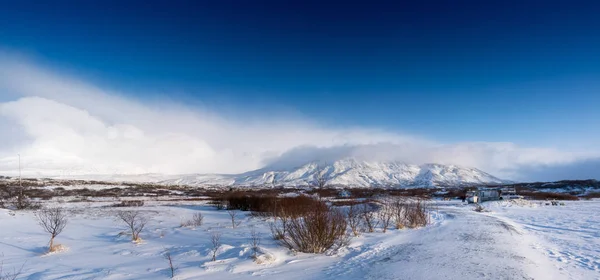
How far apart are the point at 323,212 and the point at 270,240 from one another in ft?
9.35

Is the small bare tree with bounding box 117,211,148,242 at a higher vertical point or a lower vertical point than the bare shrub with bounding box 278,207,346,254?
lower

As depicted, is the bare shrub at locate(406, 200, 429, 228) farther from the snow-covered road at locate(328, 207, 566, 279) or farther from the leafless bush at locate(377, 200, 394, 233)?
the snow-covered road at locate(328, 207, 566, 279)

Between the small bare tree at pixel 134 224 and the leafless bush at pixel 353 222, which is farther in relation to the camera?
the small bare tree at pixel 134 224

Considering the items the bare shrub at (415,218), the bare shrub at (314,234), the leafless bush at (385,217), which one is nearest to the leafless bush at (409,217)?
the bare shrub at (415,218)

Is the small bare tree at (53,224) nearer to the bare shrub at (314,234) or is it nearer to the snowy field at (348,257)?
the snowy field at (348,257)

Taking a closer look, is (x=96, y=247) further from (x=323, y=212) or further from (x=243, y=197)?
(x=243, y=197)

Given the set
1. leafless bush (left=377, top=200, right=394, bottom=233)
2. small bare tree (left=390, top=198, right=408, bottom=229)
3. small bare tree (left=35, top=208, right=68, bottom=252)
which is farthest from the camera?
small bare tree (left=390, top=198, right=408, bottom=229)

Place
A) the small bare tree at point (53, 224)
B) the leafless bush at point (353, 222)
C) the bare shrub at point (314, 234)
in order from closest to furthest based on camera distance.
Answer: the bare shrub at point (314, 234) < the small bare tree at point (53, 224) < the leafless bush at point (353, 222)

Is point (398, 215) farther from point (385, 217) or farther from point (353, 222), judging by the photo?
point (353, 222)

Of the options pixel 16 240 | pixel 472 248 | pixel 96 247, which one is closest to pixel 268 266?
pixel 472 248

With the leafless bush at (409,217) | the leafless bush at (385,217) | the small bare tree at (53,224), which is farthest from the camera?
the leafless bush at (409,217)

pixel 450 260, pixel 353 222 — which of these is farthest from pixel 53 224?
pixel 450 260

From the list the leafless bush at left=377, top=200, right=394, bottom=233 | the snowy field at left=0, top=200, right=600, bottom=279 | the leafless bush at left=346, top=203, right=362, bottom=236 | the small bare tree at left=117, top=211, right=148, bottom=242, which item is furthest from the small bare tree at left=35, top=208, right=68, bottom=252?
the leafless bush at left=377, top=200, right=394, bottom=233

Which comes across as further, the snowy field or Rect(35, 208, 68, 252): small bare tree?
Rect(35, 208, 68, 252): small bare tree
